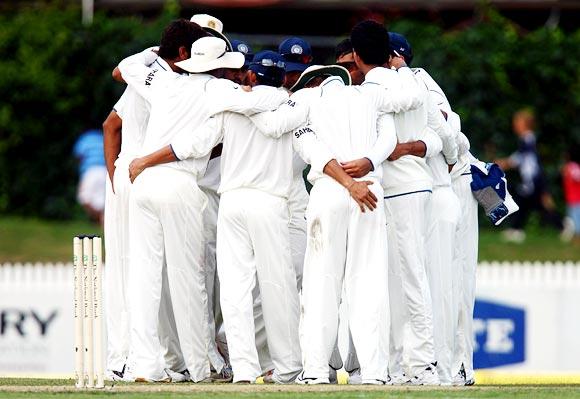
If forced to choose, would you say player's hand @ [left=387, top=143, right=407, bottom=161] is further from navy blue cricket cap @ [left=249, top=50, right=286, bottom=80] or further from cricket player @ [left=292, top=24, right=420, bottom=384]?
→ navy blue cricket cap @ [left=249, top=50, right=286, bottom=80]

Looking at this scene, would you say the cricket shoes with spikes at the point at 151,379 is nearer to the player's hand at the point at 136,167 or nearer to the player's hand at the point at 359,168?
the player's hand at the point at 136,167

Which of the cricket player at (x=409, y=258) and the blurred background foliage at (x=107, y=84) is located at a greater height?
the blurred background foliage at (x=107, y=84)

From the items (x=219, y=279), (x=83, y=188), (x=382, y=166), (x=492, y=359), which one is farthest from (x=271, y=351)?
(x=83, y=188)

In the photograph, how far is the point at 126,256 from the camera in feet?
36.5

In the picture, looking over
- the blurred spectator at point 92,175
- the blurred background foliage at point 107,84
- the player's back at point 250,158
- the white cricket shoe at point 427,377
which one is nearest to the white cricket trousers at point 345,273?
the player's back at point 250,158

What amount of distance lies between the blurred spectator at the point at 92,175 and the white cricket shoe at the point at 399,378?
10.7 meters

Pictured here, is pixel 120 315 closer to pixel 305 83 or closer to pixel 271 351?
pixel 271 351

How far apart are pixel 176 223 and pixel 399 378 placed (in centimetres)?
166

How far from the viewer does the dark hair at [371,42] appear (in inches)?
410

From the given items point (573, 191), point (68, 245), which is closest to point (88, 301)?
point (68, 245)

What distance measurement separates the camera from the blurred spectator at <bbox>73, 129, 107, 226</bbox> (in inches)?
834

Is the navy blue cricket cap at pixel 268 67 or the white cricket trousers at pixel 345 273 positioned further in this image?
the navy blue cricket cap at pixel 268 67

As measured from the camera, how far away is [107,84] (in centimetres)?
2211

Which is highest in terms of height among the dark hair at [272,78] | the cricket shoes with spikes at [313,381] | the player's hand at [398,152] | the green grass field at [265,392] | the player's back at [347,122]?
the dark hair at [272,78]
